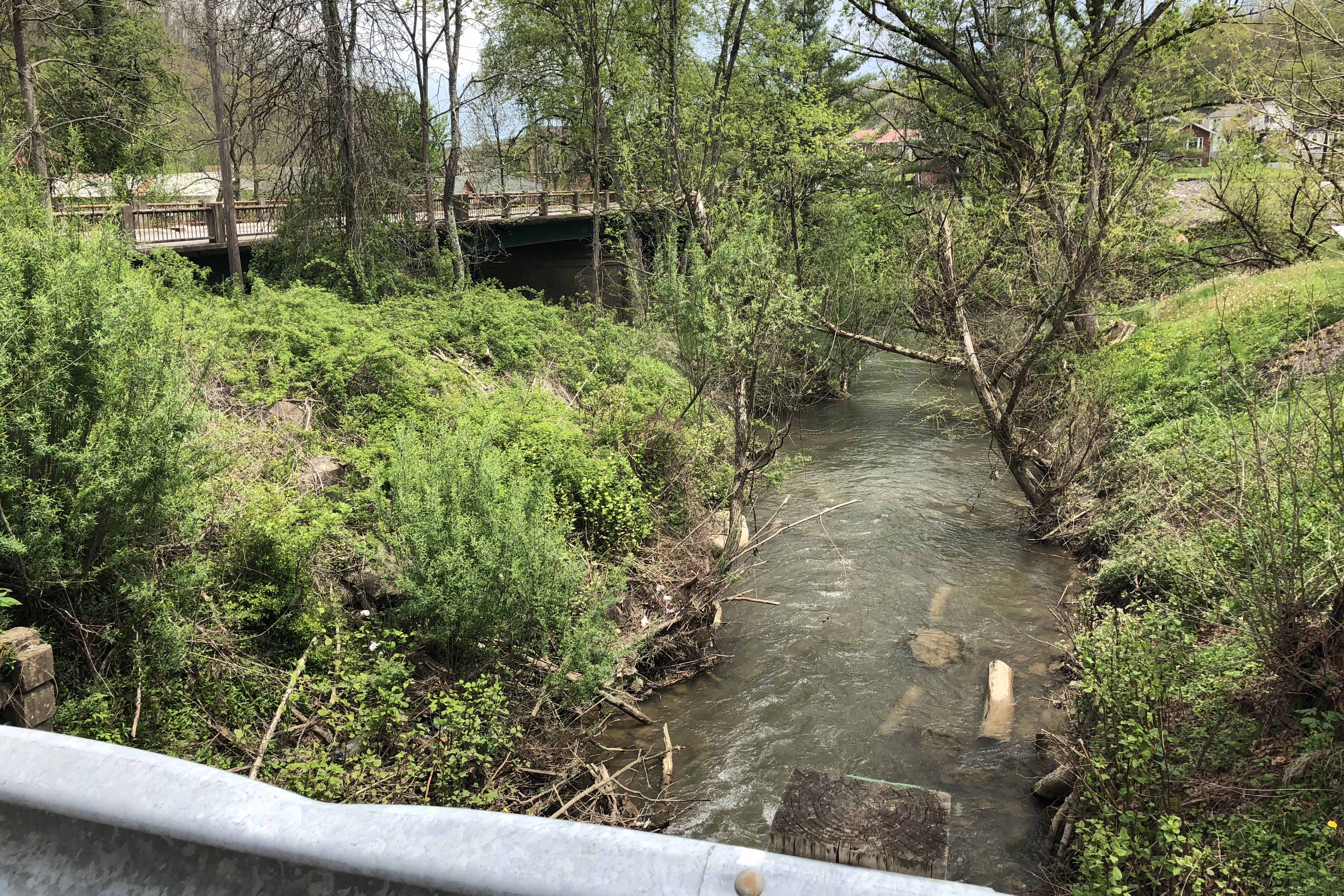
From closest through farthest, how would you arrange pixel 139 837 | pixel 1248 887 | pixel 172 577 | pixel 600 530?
1. pixel 139 837
2. pixel 1248 887
3. pixel 172 577
4. pixel 600 530

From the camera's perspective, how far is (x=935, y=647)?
9.95 metres

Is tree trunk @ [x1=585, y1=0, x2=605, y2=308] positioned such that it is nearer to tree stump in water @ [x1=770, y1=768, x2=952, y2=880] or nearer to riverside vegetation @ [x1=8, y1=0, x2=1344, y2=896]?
riverside vegetation @ [x1=8, y1=0, x2=1344, y2=896]

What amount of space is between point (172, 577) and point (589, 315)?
14.0 metres

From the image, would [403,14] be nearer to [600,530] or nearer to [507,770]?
[600,530]

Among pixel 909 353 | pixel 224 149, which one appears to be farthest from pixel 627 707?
pixel 224 149

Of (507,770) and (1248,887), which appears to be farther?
(507,770)

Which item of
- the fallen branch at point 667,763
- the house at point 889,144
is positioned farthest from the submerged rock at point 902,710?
the house at point 889,144

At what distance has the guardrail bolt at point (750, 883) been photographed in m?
1.41

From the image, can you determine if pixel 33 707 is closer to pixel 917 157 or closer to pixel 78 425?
pixel 78 425

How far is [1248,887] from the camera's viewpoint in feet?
15.4

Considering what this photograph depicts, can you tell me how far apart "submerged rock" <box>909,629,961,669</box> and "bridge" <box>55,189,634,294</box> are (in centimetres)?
930

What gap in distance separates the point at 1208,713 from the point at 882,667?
393 cm

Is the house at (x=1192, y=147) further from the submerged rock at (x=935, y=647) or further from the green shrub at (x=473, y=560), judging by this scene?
the green shrub at (x=473, y=560)

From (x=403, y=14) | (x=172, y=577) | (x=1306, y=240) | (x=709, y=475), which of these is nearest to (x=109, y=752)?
(x=172, y=577)
